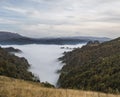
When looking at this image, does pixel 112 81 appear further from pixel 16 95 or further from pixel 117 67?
pixel 16 95

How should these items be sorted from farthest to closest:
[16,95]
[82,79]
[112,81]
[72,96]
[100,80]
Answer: [82,79] → [100,80] → [112,81] → [72,96] → [16,95]

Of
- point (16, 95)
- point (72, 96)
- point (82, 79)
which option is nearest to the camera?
point (16, 95)

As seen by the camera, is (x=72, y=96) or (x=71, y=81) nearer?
(x=72, y=96)

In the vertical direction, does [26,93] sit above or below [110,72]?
above

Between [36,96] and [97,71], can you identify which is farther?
[97,71]

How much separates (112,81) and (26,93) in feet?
286

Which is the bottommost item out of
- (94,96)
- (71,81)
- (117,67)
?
(71,81)

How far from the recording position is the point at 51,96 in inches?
612

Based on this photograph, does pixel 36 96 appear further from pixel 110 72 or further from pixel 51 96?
pixel 110 72

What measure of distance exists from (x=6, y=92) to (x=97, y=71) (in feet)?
407

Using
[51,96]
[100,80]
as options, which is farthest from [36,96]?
[100,80]

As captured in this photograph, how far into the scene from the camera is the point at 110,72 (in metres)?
117

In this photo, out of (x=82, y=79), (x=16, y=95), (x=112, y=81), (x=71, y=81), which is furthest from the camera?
(x=71, y=81)

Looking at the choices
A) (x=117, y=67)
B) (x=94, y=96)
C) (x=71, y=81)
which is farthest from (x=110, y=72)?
(x=94, y=96)
